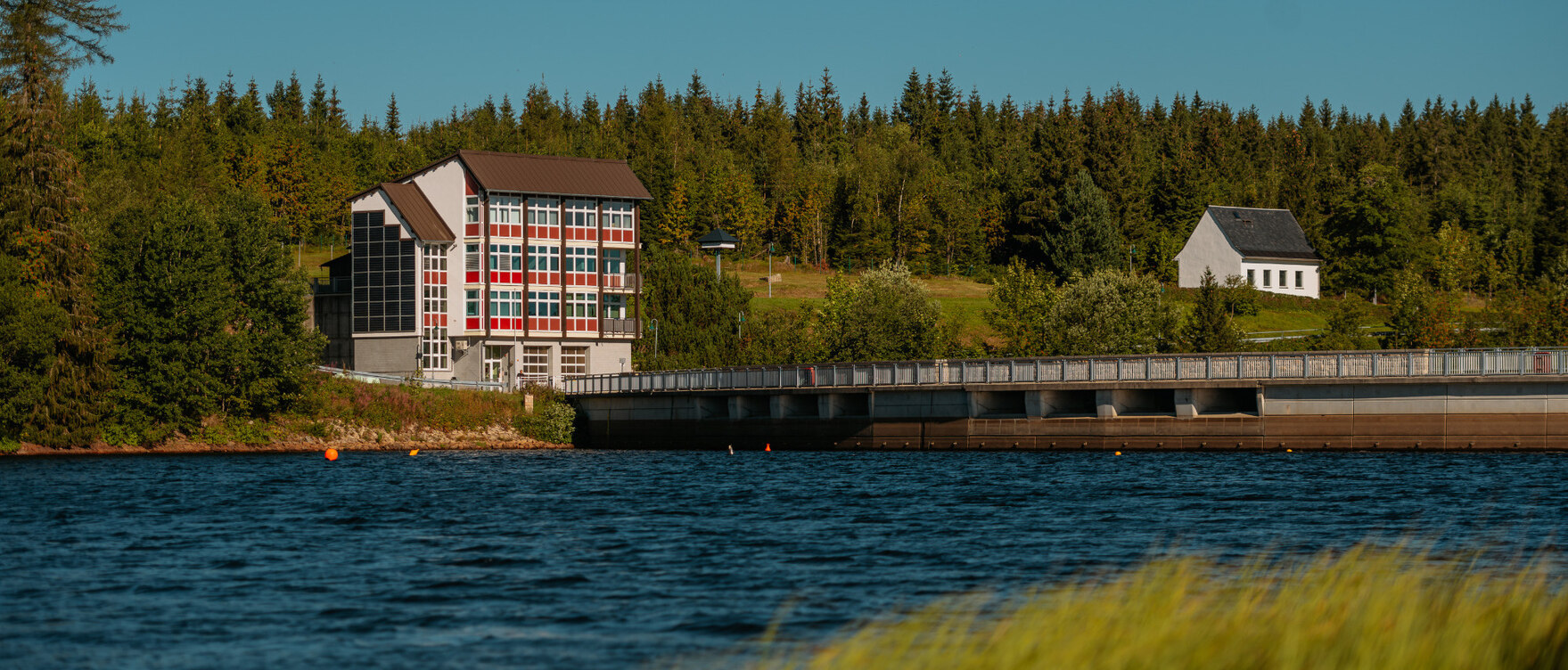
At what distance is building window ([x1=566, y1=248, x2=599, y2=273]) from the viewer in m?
94.4

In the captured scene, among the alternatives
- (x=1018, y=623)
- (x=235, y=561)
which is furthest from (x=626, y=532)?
(x=1018, y=623)

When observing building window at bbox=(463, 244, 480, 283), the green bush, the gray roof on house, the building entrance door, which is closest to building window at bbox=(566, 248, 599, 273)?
building window at bbox=(463, 244, 480, 283)

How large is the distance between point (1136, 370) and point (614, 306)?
41172mm

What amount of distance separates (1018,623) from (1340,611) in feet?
9.84

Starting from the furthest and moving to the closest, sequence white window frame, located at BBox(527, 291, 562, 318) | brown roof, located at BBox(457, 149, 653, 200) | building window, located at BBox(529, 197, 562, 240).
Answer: building window, located at BBox(529, 197, 562, 240) → white window frame, located at BBox(527, 291, 562, 318) → brown roof, located at BBox(457, 149, 653, 200)

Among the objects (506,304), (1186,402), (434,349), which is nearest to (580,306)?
(506,304)

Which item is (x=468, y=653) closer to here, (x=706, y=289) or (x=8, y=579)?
(x=8, y=579)

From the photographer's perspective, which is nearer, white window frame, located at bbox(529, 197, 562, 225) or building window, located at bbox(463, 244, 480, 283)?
building window, located at bbox(463, 244, 480, 283)

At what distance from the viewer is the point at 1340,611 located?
47.8 ft

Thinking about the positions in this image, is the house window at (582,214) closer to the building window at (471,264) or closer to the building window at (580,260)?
the building window at (580,260)

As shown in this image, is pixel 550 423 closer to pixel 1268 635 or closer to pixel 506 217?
pixel 506 217

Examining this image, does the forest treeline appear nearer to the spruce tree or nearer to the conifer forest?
the conifer forest

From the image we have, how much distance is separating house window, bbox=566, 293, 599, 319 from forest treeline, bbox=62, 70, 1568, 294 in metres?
35.2

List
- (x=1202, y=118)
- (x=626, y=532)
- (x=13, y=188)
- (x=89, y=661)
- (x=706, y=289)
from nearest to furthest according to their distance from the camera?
(x=89, y=661)
(x=626, y=532)
(x=13, y=188)
(x=706, y=289)
(x=1202, y=118)
